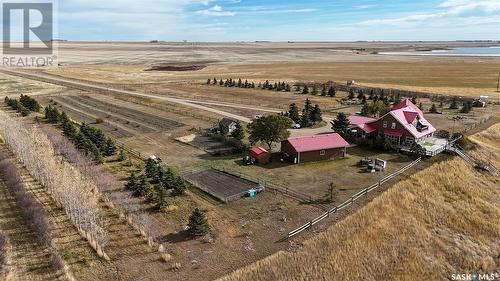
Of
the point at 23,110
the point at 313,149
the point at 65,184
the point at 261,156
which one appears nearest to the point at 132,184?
the point at 65,184

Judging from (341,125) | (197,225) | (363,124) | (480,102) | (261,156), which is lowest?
(197,225)

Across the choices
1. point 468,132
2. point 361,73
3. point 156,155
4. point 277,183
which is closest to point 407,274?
point 277,183

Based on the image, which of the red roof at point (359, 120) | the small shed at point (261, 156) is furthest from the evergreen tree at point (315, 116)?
the small shed at point (261, 156)

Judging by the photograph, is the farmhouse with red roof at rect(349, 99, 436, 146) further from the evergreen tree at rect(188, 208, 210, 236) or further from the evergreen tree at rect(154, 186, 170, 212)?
the evergreen tree at rect(188, 208, 210, 236)

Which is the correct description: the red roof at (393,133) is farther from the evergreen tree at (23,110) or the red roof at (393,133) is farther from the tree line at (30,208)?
the evergreen tree at (23,110)

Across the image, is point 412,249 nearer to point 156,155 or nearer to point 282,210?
point 282,210

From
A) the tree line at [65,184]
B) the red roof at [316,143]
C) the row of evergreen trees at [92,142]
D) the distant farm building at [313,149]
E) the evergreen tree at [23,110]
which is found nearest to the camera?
the tree line at [65,184]

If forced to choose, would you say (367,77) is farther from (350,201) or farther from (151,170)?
(151,170)
